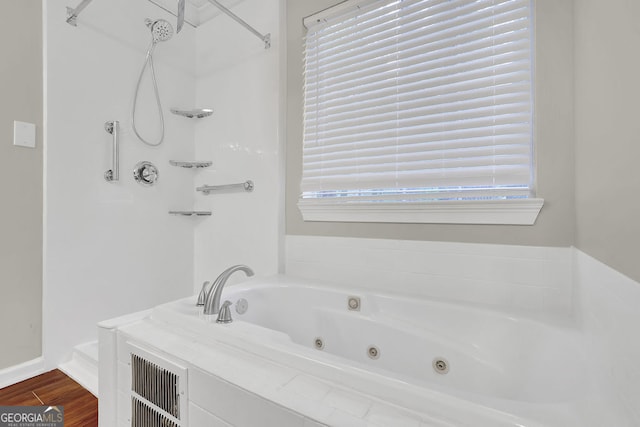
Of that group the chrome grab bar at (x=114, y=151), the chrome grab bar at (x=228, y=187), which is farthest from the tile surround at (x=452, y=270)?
the chrome grab bar at (x=114, y=151)

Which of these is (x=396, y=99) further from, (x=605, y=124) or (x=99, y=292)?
(x=99, y=292)

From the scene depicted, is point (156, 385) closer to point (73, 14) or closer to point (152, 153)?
point (152, 153)

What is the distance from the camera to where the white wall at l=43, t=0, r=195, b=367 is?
1678 mm

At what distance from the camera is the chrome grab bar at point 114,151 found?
189 centimetres

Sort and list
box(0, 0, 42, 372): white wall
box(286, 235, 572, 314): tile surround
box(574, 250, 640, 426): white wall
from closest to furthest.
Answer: box(574, 250, 640, 426): white wall
box(286, 235, 572, 314): tile surround
box(0, 0, 42, 372): white wall

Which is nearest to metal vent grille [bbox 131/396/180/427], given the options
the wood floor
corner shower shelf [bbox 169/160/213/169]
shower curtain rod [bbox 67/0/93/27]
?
the wood floor

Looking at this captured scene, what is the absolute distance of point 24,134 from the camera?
5.28ft

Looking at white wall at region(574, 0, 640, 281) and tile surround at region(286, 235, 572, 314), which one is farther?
tile surround at region(286, 235, 572, 314)

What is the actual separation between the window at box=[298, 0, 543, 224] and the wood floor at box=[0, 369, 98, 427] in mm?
1430

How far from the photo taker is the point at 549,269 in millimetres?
1170

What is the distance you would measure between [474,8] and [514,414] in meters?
1.56

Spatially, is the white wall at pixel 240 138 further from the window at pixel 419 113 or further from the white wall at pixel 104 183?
the window at pixel 419 113

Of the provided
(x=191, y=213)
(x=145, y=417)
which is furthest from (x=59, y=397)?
(x=191, y=213)

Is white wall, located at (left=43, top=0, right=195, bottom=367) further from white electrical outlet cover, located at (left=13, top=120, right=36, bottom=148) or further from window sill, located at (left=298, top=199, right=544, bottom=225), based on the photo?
window sill, located at (left=298, top=199, right=544, bottom=225)
